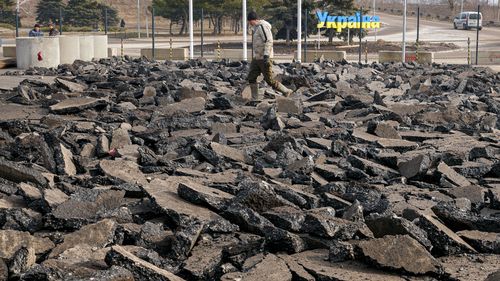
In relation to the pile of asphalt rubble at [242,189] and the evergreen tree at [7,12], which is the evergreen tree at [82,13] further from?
the pile of asphalt rubble at [242,189]

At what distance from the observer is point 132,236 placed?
5844 millimetres

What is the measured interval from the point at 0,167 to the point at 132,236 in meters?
2.37

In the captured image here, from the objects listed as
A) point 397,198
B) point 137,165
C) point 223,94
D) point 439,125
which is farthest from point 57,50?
point 397,198

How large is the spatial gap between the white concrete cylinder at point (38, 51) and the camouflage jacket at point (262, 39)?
40.6ft

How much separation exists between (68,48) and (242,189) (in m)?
20.8

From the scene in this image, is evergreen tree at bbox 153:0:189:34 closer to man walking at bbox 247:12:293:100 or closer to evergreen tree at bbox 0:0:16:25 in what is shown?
evergreen tree at bbox 0:0:16:25

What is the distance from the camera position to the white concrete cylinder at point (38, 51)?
2542cm

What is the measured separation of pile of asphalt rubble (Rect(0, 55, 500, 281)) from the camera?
212 inches

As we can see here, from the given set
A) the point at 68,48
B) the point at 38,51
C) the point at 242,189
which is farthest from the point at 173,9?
the point at 242,189

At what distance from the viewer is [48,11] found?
72.4m

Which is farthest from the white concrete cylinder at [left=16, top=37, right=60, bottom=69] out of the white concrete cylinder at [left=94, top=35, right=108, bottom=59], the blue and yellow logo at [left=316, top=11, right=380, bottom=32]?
the blue and yellow logo at [left=316, top=11, right=380, bottom=32]

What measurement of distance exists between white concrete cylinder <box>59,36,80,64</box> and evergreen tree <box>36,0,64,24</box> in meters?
40.4

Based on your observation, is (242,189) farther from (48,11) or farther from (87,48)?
(48,11)

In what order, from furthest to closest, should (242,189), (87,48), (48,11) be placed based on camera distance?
(48,11), (87,48), (242,189)
